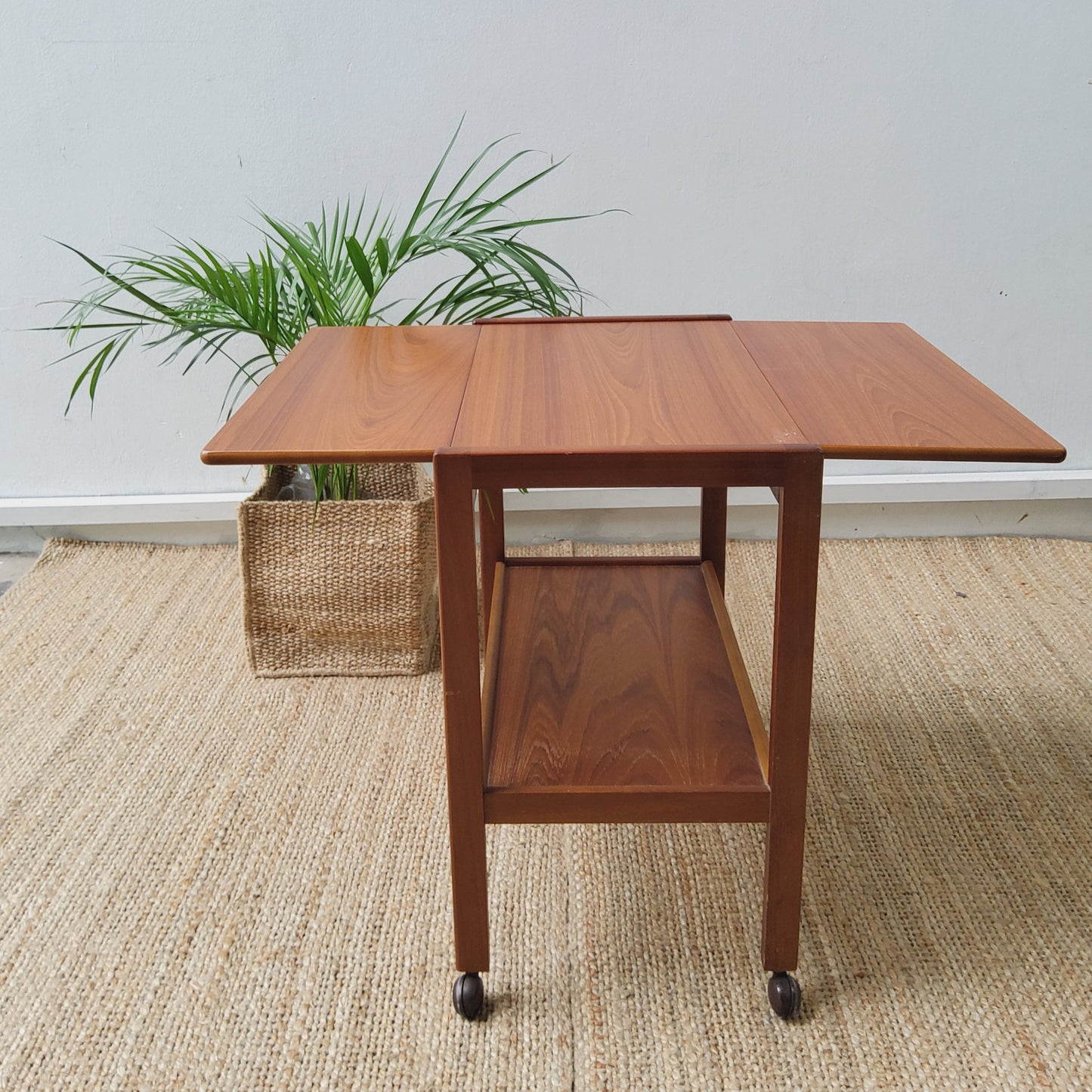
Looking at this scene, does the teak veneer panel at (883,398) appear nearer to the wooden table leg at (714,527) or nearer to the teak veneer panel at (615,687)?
the wooden table leg at (714,527)

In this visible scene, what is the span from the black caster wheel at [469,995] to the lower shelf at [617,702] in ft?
0.77

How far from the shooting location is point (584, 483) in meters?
1.18

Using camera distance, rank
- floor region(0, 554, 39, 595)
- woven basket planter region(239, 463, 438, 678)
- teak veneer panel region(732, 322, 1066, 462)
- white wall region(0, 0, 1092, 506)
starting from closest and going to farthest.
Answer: teak veneer panel region(732, 322, 1066, 462)
woven basket planter region(239, 463, 438, 678)
white wall region(0, 0, 1092, 506)
floor region(0, 554, 39, 595)

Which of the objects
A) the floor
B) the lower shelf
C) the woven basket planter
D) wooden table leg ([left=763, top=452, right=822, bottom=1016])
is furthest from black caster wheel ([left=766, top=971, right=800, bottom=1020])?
the floor

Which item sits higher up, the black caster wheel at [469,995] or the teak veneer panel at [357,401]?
the teak veneer panel at [357,401]

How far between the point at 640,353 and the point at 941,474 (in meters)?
1.51

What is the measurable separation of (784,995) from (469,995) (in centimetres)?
41

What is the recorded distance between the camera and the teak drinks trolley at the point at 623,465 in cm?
117

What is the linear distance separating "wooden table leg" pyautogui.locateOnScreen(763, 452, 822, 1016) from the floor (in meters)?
2.11

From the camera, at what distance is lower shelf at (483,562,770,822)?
131 cm

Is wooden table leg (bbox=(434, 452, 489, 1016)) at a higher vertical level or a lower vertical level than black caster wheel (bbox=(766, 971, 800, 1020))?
higher

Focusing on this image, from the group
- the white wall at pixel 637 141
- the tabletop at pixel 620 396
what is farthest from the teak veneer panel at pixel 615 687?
the white wall at pixel 637 141

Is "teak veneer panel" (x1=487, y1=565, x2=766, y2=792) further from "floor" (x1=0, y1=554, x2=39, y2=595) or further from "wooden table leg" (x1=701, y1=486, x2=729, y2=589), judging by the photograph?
"floor" (x1=0, y1=554, x2=39, y2=595)

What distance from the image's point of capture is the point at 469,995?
1365 millimetres
